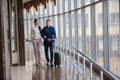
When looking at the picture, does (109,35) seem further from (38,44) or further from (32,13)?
(32,13)

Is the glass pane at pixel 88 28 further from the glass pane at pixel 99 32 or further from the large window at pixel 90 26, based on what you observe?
the glass pane at pixel 99 32

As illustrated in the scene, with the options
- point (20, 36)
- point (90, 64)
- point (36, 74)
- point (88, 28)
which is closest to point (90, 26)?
point (88, 28)

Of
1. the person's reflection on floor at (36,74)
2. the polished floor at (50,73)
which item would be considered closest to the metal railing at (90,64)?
the polished floor at (50,73)

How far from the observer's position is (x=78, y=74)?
7.22m

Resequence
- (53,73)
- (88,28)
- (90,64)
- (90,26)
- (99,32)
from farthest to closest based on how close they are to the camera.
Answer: (88,28) < (90,26) < (99,32) < (53,73) < (90,64)

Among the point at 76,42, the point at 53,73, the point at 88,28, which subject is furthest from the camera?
the point at 76,42

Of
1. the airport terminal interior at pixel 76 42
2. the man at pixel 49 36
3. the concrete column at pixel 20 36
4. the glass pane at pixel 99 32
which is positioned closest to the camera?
the airport terminal interior at pixel 76 42

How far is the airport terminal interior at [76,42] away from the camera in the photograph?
560cm

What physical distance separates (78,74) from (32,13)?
16.0 metres

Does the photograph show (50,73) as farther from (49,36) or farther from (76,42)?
(76,42)

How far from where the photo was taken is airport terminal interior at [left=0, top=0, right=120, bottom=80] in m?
5.60

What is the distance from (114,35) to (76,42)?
4996mm

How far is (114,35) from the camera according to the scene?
22.4 feet

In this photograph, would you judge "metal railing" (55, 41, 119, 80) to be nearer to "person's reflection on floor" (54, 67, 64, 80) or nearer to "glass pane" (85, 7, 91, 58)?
"glass pane" (85, 7, 91, 58)
